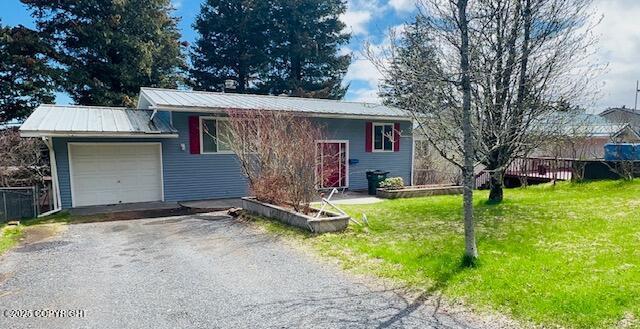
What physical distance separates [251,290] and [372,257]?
1962 mm

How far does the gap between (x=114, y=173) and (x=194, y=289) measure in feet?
26.3

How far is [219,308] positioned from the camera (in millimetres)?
4004

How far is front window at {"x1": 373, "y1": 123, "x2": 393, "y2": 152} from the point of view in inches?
582

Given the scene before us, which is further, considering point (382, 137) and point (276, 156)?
point (382, 137)

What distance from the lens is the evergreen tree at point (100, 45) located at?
1966cm

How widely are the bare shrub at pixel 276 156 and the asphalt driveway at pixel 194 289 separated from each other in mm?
1738

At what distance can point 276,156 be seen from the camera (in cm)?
872

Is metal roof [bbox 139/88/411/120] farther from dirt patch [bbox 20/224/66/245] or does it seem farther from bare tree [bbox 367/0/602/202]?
dirt patch [bbox 20/224/66/245]

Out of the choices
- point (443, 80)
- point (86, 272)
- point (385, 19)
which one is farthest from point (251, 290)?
point (385, 19)

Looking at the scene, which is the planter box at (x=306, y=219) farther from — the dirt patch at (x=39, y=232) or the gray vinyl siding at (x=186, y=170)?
the dirt patch at (x=39, y=232)

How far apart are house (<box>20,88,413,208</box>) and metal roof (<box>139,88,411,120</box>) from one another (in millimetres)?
33

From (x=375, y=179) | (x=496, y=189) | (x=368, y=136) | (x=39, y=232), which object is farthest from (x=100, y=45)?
(x=496, y=189)

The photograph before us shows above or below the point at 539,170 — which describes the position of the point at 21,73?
above

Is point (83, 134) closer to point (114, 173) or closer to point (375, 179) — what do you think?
point (114, 173)
